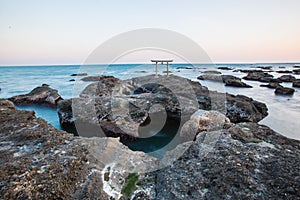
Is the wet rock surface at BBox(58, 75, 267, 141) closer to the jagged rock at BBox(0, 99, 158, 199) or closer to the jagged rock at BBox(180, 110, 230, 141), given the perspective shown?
the jagged rock at BBox(180, 110, 230, 141)

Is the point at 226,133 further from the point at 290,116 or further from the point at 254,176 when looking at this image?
the point at 290,116

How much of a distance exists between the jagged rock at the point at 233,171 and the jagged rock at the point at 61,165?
900 millimetres

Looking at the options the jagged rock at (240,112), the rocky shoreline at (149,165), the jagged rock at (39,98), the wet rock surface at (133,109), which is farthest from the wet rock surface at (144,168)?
the jagged rock at (39,98)

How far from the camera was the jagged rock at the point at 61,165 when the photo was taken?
4918 mm

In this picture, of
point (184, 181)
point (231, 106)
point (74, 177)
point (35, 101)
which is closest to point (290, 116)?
point (231, 106)

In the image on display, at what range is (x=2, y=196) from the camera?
4504 millimetres

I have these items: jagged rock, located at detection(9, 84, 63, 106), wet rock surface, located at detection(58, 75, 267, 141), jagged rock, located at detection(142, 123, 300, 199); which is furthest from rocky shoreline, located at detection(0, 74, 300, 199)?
jagged rock, located at detection(9, 84, 63, 106)

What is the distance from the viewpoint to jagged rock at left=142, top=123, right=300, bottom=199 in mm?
4914

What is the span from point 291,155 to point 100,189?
603 centimetres

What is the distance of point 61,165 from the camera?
5727mm

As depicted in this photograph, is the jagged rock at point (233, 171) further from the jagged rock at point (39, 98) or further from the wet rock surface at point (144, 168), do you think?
the jagged rock at point (39, 98)

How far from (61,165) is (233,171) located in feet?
16.1

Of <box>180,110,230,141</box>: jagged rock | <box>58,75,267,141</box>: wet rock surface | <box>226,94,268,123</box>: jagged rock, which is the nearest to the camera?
<box>180,110,230,141</box>: jagged rock

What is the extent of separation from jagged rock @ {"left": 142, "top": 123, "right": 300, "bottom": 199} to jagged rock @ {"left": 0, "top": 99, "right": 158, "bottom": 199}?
0.90 m
